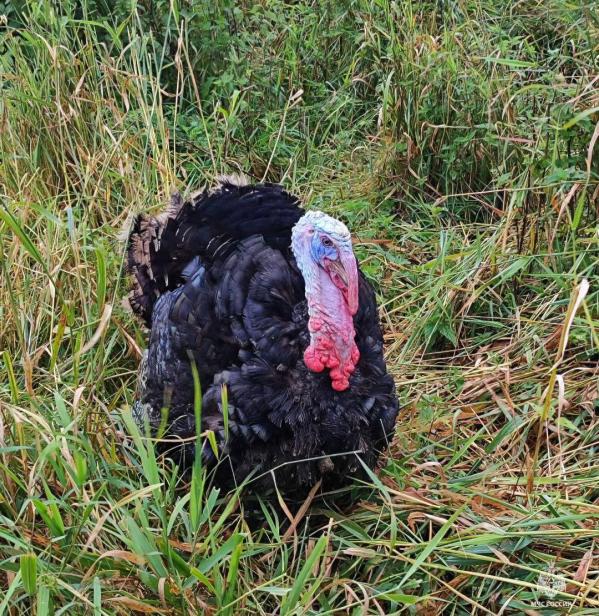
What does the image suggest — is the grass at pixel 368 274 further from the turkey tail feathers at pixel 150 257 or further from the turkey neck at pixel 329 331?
the turkey neck at pixel 329 331

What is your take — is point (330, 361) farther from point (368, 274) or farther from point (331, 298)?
point (368, 274)

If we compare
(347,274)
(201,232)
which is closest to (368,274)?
(201,232)

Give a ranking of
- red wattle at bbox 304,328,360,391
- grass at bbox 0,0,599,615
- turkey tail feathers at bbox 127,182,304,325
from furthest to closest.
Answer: turkey tail feathers at bbox 127,182,304,325 < red wattle at bbox 304,328,360,391 < grass at bbox 0,0,599,615

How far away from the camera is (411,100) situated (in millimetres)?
3719

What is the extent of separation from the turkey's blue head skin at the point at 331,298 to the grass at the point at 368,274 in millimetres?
390

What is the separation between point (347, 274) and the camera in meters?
2.26

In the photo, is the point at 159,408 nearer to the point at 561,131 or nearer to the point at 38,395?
the point at 38,395

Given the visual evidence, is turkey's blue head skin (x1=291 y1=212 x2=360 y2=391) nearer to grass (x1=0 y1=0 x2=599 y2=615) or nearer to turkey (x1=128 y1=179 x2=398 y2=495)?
turkey (x1=128 y1=179 x2=398 y2=495)

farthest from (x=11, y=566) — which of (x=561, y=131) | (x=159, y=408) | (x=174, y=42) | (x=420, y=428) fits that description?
(x=174, y=42)

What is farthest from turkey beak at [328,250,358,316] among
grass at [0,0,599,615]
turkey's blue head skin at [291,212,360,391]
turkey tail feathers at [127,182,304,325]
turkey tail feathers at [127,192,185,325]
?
turkey tail feathers at [127,192,185,325]

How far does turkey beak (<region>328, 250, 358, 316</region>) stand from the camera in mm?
2250

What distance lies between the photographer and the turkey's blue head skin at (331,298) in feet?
7.36

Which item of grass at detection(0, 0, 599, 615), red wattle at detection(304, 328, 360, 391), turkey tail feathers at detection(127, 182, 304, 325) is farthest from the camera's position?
turkey tail feathers at detection(127, 182, 304, 325)

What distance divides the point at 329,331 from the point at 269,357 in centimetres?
20
